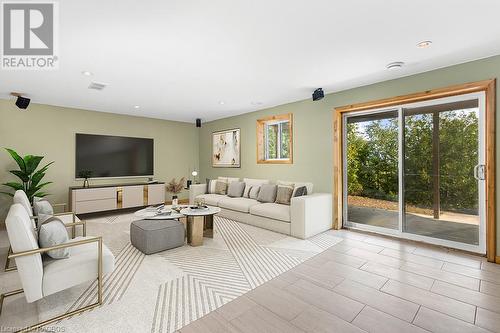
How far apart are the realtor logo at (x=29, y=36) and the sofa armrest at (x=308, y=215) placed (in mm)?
3742

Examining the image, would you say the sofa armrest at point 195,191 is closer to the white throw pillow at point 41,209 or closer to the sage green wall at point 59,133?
the sage green wall at point 59,133

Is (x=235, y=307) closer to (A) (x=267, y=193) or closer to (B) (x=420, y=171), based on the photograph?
(A) (x=267, y=193)

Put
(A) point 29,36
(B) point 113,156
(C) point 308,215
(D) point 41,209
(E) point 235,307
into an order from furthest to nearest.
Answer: (B) point 113,156, (C) point 308,215, (D) point 41,209, (A) point 29,36, (E) point 235,307

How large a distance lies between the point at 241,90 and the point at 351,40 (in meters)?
2.18

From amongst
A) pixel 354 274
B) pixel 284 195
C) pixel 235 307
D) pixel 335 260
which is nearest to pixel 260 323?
pixel 235 307

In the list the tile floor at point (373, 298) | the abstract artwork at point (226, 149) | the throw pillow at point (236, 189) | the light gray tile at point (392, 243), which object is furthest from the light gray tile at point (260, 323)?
the abstract artwork at point (226, 149)

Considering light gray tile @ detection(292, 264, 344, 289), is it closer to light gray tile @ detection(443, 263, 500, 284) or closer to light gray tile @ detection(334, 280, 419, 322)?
light gray tile @ detection(334, 280, 419, 322)

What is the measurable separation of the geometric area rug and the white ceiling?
256 centimetres

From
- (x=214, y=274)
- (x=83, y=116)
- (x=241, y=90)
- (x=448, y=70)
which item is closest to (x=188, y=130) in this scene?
(x=83, y=116)

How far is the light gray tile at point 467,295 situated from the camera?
214 cm

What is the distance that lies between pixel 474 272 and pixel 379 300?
148 cm

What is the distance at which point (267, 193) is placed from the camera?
4961 millimetres

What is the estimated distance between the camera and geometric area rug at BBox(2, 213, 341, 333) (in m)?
1.93

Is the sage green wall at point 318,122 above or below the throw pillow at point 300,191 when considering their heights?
above
